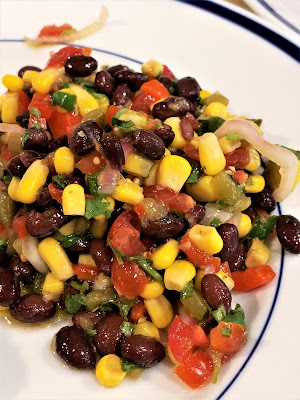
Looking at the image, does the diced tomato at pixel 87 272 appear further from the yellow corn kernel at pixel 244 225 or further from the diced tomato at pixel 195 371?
the yellow corn kernel at pixel 244 225

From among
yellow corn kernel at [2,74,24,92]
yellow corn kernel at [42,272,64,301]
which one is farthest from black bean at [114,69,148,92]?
yellow corn kernel at [42,272,64,301]

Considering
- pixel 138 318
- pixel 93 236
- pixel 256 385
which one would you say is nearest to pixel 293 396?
pixel 256 385

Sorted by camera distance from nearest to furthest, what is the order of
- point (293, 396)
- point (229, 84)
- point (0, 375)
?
point (293, 396) → point (0, 375) → point (229, 84)

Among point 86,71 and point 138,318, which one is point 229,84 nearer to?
point 86,71

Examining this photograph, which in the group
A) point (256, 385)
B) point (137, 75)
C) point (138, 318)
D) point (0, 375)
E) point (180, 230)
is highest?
point (137, 75)

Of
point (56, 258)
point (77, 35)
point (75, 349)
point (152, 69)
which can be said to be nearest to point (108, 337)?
point (75, 349)

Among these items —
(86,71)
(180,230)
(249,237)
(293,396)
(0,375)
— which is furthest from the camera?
(86,71)

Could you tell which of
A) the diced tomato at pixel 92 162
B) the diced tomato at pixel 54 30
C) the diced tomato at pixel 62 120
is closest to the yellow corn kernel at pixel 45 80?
the diced tomato at pixel 62 120
